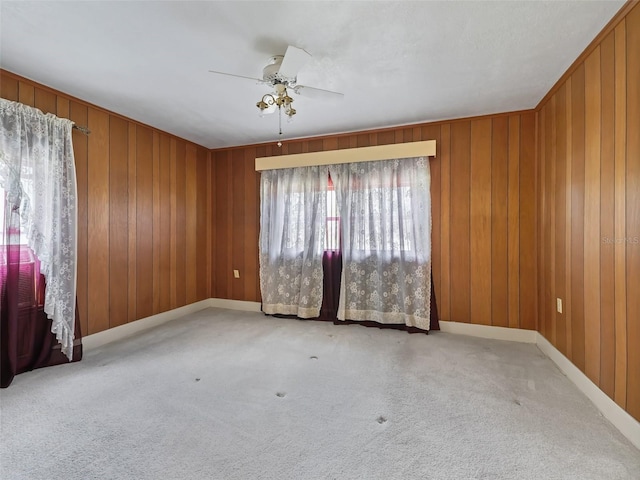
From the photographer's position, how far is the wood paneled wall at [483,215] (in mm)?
2930

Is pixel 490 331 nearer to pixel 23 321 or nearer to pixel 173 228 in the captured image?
pixel 173 228

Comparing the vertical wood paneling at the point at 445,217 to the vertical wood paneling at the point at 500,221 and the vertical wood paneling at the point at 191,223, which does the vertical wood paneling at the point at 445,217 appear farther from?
the vertical wood paneling at the point at 191,223

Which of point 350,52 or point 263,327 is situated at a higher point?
point 350,52

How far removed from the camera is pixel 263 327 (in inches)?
133

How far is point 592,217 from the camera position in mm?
1889

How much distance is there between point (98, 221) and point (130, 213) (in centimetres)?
36

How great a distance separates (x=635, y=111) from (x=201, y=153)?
435cm

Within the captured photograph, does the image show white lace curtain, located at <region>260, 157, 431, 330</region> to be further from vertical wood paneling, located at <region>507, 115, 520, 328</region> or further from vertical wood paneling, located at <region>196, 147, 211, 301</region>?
vertical wood paneling, located at <region>196, 147, 211, 301</region>

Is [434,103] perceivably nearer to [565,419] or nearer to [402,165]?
[402,165]

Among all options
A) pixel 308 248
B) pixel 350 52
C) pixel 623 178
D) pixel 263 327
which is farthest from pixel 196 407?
pixel 623 178

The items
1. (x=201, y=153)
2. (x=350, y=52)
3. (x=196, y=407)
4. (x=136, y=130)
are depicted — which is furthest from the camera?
(x=201, y=153)

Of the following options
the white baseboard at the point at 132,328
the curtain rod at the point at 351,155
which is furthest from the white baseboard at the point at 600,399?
the white baseboard at the point at 132,328

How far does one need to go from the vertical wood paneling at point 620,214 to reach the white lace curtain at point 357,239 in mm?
1602

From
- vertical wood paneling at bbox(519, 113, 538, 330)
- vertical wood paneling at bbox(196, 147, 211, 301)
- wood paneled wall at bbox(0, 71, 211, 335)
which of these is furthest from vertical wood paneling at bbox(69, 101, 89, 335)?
vertical wood paneling at bbox(519, 113, 538, 330)
